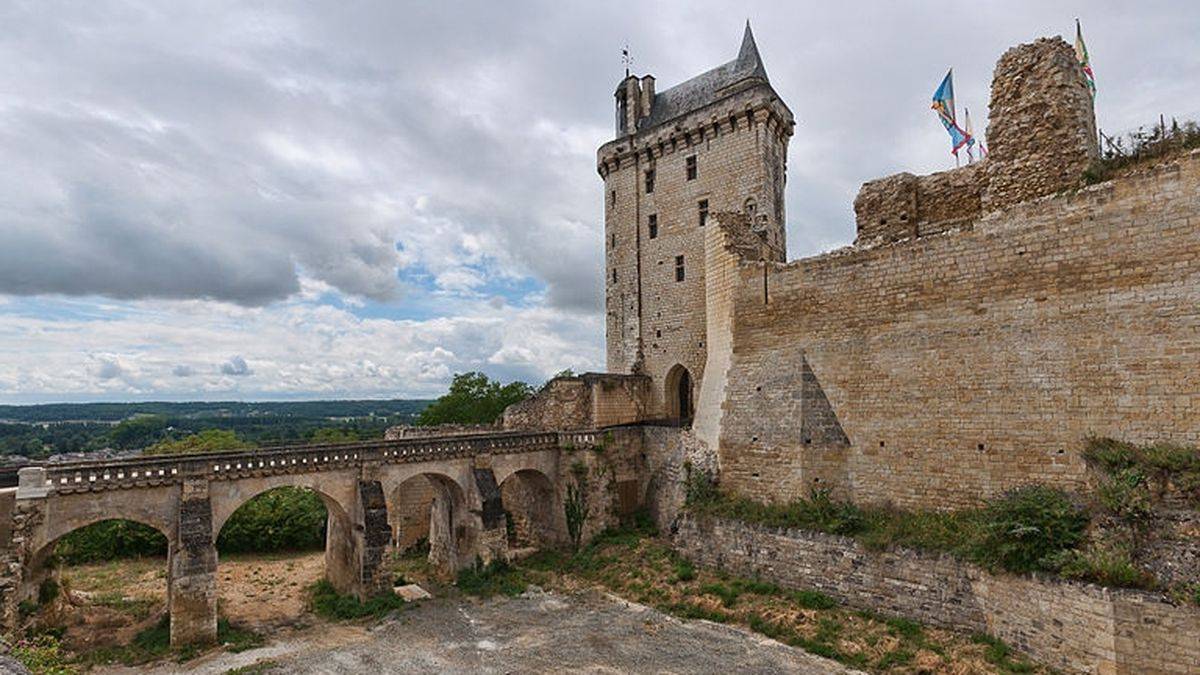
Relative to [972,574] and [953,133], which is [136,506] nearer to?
[972,574]

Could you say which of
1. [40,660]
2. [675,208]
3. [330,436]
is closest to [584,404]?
[675,208]

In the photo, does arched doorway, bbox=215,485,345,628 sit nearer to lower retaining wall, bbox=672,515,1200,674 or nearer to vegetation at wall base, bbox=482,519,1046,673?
vegetation at wall base, bbox=482,519,1046,673

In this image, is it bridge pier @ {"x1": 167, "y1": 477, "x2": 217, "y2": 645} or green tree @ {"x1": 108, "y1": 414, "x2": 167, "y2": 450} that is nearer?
bridge pier @ {"x1": 167, "y1": 477, "x2": 217, "y2": 645}

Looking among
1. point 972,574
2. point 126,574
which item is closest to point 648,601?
point 972,574

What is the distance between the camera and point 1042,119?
12.9m

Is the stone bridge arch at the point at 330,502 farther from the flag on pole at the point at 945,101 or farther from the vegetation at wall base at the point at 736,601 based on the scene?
the flag on pole at the point at 945,101

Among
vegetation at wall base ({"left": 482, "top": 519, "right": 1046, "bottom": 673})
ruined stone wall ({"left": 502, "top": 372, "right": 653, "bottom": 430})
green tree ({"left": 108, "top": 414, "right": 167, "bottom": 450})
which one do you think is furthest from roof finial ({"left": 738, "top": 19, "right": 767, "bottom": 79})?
green tree ({"left": 108, "top": 414, "right": 167, "bottom": 450})

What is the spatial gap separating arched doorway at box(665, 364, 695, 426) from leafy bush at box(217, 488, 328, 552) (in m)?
14.2

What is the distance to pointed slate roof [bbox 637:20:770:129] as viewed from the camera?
24.1 meters

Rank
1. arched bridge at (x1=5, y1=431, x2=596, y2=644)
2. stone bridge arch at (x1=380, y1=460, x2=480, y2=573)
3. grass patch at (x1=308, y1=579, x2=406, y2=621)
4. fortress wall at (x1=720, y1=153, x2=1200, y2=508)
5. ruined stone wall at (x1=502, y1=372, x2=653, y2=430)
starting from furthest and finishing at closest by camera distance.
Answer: ruined stone wall at (x1=502, y1=372, x2=653, y2=430) < stone bridge arch at (x1=380, y1=460, x2=480, y2=573) < grass patch at (x1=308, y1=579, x2=406, y2=621) < arched bridge at (x1=5, y1=431, x2=596, y2=644) < fortress wall at (x1=720, y1=153, x2=1200, y2=508)

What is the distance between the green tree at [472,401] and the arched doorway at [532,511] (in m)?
17.1

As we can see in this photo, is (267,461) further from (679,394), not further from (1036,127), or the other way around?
(1036,127)

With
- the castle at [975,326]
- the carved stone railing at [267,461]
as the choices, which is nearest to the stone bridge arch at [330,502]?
the carved stone railing at [267,461]

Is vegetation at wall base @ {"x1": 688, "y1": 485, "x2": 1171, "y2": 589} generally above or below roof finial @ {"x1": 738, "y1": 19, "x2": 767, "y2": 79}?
below
